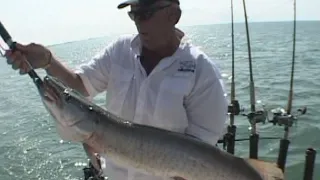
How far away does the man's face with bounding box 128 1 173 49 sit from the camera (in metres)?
2.97

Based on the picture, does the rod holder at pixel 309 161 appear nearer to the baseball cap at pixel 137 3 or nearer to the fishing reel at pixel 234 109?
the fishing reel at pixel 234 109

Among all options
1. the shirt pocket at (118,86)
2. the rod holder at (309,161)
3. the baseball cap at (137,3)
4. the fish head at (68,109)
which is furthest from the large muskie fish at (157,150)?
the rod holder at (309,161)

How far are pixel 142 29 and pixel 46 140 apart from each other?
12569 millimetres

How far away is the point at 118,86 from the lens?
10.5 ft

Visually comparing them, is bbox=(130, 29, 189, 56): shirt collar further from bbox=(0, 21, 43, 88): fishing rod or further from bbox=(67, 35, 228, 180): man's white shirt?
bbox=(0, 21, 43, 88): fishing rod

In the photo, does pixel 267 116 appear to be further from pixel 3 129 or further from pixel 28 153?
pixel 3 129

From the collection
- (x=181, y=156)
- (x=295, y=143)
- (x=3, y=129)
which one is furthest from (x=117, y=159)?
(x=3, y=129)

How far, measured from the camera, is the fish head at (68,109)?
266 centimetres

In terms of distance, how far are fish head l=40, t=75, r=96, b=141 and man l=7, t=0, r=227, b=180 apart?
1.11ft

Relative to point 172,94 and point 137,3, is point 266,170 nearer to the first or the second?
point 172,94

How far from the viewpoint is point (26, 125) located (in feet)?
57.4

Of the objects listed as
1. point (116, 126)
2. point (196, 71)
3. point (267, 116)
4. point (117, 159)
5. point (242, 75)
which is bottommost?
point (242, 75)

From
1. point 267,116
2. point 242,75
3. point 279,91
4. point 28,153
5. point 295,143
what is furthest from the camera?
point 242,75

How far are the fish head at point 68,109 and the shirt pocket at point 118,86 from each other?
43cm
